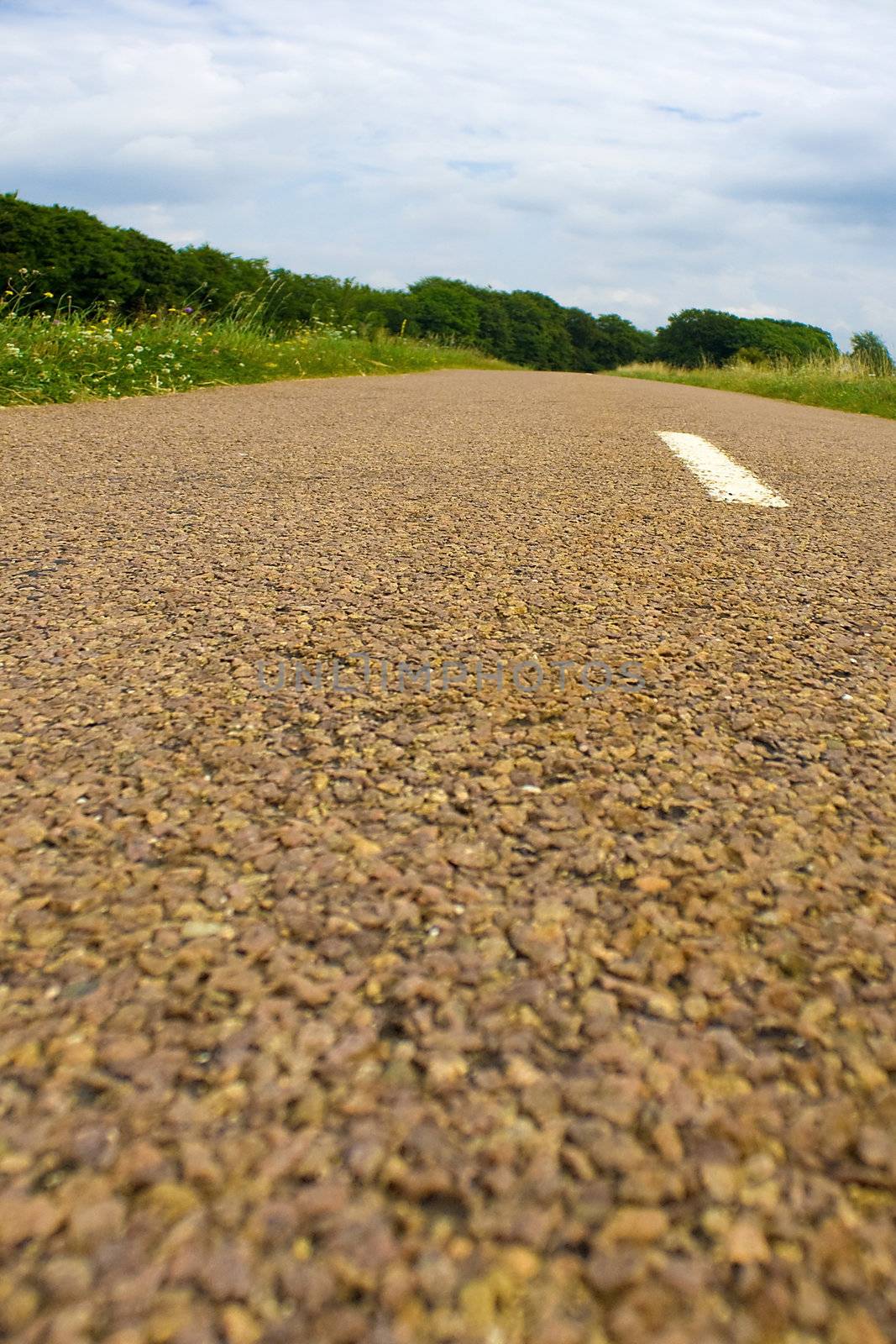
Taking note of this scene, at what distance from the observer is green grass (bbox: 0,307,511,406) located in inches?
278

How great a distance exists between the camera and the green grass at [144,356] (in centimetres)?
705

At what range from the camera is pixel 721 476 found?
439 cm

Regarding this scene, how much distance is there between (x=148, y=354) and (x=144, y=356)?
0.37 feet

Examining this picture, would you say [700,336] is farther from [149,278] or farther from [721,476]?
[721,476]

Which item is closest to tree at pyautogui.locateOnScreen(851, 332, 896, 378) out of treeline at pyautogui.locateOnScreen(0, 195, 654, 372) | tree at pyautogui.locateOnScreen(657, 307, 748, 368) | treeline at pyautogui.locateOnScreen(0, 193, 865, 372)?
treeline at pyautogui.locateOnScreen(0, 193, 865, 372)

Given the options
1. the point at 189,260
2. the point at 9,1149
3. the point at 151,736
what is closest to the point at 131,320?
the point at 189,260

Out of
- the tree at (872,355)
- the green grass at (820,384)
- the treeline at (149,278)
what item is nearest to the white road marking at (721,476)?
the treeline at (149,278)

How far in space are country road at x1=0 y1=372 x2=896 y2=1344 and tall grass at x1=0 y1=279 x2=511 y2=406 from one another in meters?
5.32

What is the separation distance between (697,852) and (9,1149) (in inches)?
33.8

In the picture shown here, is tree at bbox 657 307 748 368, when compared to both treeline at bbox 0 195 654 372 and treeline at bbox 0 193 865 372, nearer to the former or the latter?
treeline at bbox 0 193 865 372

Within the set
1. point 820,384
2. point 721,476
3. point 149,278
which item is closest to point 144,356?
point 149,278

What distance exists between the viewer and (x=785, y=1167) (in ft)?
2.76

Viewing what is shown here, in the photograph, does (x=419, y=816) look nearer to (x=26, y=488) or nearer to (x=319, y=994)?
(x=319, y=994)

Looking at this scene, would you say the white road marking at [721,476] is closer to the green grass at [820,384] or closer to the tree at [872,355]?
the green grass at [820,384]
